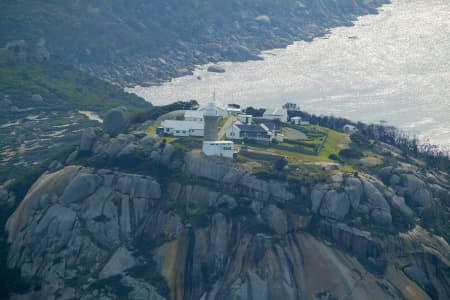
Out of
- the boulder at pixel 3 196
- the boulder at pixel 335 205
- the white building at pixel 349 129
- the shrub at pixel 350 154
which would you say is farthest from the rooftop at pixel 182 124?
the white building at pixel 349 129

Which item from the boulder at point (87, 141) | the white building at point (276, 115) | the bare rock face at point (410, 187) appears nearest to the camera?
the bare rock face at point (410, 187)

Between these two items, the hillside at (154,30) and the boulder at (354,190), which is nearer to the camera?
the boulder at (354,190)

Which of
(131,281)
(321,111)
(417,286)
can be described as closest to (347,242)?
(417,286)

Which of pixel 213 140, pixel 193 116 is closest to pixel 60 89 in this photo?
pixel 193 116

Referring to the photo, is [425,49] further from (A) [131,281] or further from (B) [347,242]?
(A) [131,281]

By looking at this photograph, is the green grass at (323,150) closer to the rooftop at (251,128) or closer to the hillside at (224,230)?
the hillside at (224,230)

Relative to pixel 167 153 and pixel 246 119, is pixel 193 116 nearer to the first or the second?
pixel 246 119

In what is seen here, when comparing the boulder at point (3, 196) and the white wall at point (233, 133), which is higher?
the white wall at point (233, 133)
